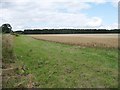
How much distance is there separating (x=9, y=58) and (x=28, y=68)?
2.36 m

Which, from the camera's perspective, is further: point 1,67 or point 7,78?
point 1,67

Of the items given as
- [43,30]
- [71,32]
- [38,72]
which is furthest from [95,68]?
[43,30]

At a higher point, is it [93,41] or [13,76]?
[13,76]

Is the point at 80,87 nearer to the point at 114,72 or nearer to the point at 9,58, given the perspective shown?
the point at 114,72

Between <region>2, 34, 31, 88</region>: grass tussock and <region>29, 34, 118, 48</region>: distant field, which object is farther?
<region>29, 34, 118, 48</region>: distant field

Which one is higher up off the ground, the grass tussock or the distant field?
the grass tussock

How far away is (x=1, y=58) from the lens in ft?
55.3

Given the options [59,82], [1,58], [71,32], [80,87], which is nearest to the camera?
[80,87]

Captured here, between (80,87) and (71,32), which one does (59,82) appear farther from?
(71,32)

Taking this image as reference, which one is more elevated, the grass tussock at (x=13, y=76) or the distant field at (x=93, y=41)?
the grass tussock at (x=13, y=76)

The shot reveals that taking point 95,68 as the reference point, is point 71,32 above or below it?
below

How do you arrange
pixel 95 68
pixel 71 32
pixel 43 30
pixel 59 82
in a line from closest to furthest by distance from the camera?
pixel 59 82 → pixel 95 68 → pixel 71 32 → pixel 43 30

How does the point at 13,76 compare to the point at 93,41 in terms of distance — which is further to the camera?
the point at 93,41

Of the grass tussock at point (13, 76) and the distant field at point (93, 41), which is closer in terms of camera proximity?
the grass tussock at point (13, 76)
